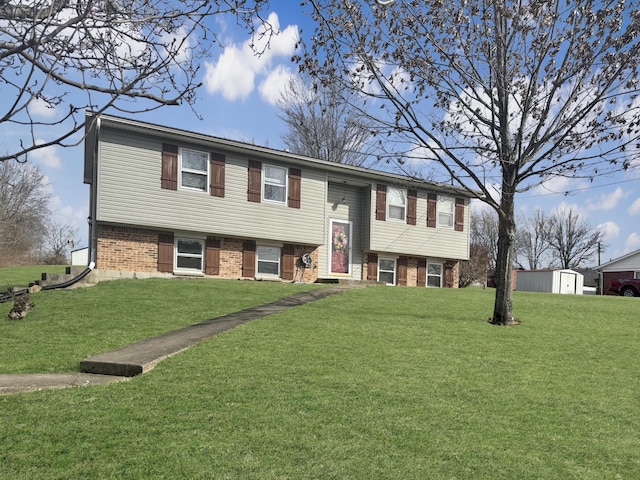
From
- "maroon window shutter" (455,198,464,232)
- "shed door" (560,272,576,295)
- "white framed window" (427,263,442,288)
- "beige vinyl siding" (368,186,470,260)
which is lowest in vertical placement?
"shed door" (560,272,576,295)

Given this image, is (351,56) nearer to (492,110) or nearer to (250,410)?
(492,110)

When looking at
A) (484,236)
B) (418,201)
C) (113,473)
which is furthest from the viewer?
(484,236)

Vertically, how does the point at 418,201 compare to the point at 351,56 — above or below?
below

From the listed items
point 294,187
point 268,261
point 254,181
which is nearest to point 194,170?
point 254,181

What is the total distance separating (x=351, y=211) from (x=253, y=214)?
4.63 m

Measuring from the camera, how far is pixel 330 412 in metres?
Answer: 4.05

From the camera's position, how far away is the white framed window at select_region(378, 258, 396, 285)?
64.1ft

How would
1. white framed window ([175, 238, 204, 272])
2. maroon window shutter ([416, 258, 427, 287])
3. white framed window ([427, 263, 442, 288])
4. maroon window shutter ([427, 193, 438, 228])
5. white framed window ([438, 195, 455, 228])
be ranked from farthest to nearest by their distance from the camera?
white framed window ([427, 263, 442, 288])
white framed window ([438, 195, 455, 228])
maroon window shutter ([416, 258, 427, 287])
maroon window shutter ([427, 193, 438, 228])
white framed window ([175, 238, 204, 272])

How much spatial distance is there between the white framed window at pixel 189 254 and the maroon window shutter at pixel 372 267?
6.87 metres

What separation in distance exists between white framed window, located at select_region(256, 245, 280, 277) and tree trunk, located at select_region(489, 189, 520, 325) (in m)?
8.84

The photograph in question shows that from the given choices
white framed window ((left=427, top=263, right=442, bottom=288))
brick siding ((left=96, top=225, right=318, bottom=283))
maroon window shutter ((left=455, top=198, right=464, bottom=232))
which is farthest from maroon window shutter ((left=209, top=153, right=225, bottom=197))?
maroon window shutter ((left=455, top=198, right=464, bottom=232))

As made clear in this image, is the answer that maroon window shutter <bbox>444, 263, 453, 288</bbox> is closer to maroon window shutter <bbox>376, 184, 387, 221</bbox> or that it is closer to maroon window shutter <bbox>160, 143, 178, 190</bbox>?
maroon window shutter <bbox>376, 184, 387, 221</bbox>

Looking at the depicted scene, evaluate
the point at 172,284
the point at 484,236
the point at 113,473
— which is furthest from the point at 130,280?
the point at 484,236

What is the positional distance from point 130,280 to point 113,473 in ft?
36.2
